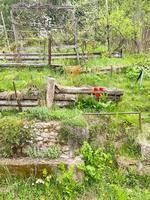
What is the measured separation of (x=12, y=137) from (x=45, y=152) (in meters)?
0.70

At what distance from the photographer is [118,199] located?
6.86m

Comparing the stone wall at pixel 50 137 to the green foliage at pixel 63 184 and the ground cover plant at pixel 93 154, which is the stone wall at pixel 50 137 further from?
the green foliage at pixel 63 184

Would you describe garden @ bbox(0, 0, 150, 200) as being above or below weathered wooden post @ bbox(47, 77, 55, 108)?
below

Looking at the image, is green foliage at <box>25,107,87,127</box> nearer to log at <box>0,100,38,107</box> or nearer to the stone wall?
the stone wall

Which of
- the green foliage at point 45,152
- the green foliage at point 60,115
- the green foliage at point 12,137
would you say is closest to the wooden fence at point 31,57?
the green foliage at point 60,115

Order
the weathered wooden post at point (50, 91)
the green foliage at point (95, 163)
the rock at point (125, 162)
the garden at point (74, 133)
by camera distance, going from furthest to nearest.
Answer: the weathered wooden post at point (50, 91) < the rock at point (125, 162) < the green foliage at point (95, 163) < the garden at point (74, 133)

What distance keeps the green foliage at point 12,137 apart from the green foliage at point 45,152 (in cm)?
24

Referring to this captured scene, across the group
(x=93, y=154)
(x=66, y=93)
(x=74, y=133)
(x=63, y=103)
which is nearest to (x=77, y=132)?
(x=74, y=133)

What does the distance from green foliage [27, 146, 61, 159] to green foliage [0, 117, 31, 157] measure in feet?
0.78

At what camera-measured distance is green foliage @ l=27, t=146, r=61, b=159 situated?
7358 mm

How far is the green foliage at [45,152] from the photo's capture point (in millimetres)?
7358

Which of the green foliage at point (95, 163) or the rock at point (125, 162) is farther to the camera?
the rock at point (125, 162)

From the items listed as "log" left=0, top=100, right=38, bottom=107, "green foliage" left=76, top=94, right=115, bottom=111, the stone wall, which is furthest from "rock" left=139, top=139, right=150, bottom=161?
"log" left=0, top=100, right=38, bottom=107

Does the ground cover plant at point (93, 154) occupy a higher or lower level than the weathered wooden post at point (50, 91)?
lower
